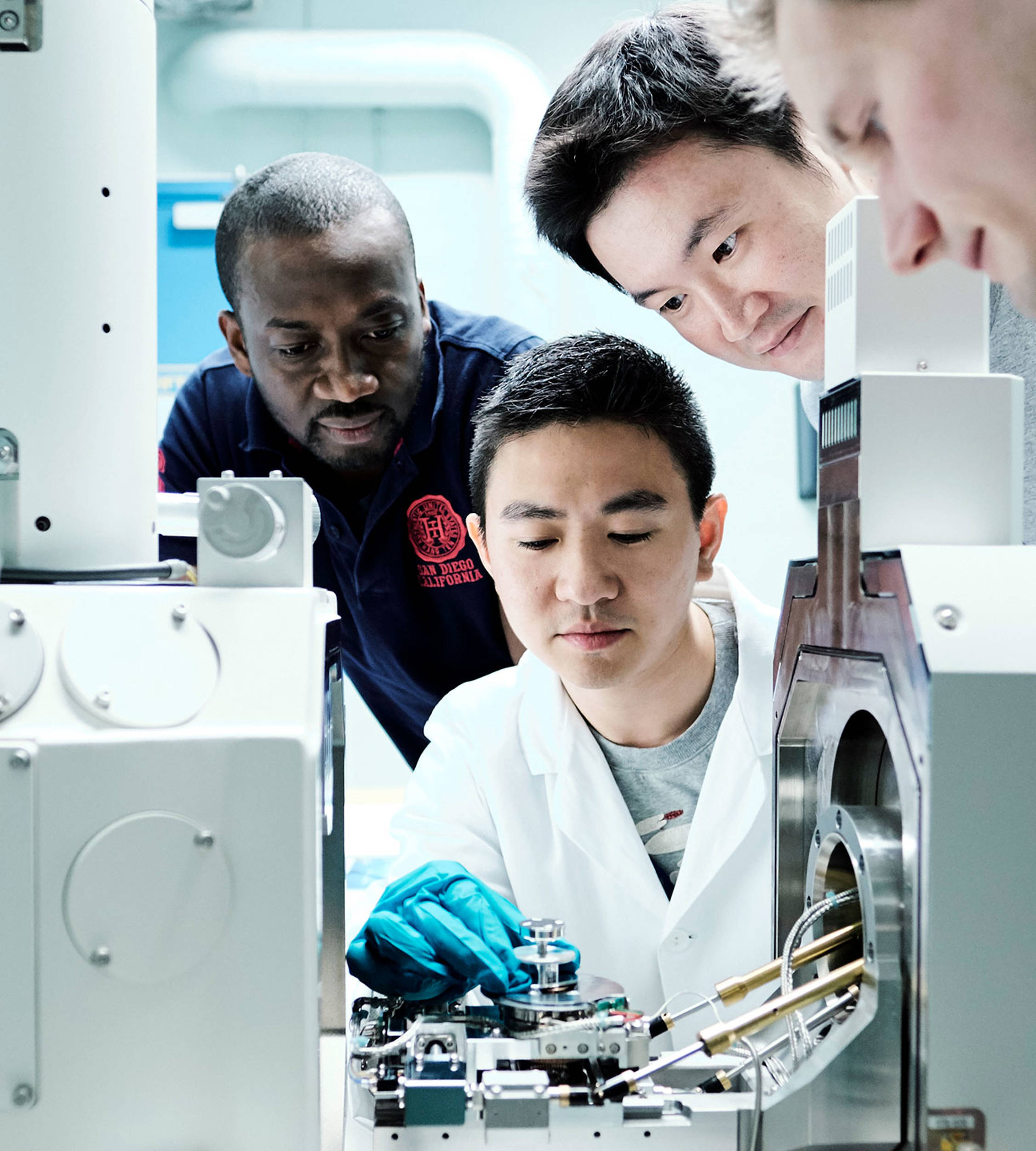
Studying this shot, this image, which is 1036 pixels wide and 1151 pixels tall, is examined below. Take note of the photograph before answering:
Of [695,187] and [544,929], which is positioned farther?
[695,187]

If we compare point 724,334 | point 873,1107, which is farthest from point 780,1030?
point 724,334

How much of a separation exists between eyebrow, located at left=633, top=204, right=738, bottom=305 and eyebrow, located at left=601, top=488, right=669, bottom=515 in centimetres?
29

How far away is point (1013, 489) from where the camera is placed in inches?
32.0

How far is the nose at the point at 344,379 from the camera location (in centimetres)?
164

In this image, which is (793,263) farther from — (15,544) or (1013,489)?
(15,544)

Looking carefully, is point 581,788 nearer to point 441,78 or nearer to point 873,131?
point 873,131

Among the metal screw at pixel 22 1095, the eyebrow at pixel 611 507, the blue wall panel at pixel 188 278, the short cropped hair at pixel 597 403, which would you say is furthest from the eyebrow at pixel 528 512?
the blue wall panel at pixel 188 278

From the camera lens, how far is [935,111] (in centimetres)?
54

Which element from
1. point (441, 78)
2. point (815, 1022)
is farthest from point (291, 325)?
point (441, 78)

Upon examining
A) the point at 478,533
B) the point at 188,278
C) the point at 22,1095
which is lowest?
the point at 22,1095

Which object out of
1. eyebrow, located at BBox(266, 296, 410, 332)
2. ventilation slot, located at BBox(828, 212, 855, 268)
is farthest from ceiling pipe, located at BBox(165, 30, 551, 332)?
ventilation slot, located at BBox(828, 212, 855, 268)

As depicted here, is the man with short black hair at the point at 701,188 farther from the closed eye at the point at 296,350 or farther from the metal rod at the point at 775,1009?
the metal rod at the point at 775,1009

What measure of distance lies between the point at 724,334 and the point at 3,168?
35.0 inches

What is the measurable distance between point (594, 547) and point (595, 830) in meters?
0.40
